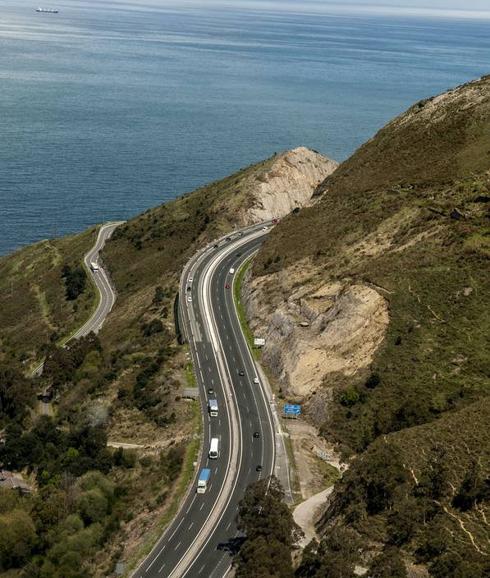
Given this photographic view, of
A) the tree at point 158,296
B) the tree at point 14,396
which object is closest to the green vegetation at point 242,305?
the tree at point 158,296

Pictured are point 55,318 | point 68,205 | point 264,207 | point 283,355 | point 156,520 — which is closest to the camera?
point 156,520

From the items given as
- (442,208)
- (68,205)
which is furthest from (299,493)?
(68,205)

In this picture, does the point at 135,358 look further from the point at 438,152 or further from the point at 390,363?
the point at 438,152

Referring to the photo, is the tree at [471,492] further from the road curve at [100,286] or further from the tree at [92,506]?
the road curve at [100,286]

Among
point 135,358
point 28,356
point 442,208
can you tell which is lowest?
point 28,356

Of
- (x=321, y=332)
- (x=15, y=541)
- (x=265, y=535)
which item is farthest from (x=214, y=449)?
(x=321, y=332)

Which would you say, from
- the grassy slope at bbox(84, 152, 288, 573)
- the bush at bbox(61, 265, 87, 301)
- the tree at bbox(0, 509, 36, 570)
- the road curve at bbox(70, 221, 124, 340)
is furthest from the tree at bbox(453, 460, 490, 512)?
the bush at bbox(61, 265, 87, 301)

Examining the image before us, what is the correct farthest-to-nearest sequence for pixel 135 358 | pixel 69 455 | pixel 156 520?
pixel 135 358 → pixel 69 455 → pixel 156 520

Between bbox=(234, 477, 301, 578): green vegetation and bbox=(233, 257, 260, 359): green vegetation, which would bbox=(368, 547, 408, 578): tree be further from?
bbox=(233, 257, 260, 359): green vegetation
